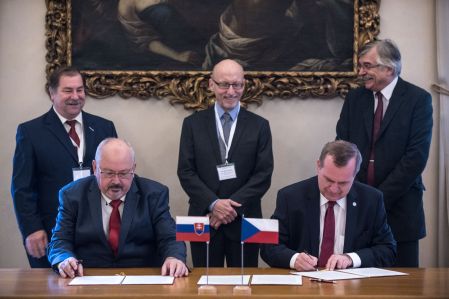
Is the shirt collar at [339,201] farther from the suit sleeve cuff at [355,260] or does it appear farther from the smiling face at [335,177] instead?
the suit sleeve cuff at [355,260]

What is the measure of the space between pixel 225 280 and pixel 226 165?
5.40 ft

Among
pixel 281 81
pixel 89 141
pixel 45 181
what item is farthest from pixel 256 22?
pixel 45 181

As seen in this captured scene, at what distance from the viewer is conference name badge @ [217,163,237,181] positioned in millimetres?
5250

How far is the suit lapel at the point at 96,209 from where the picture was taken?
13.5 feet

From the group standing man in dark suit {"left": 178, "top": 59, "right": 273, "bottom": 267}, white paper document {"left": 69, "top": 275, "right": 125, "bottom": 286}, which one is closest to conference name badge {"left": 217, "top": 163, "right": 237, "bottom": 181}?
standing man in dark suit {"left": 178, "top": 59, "right": 273, "bottom": 267}

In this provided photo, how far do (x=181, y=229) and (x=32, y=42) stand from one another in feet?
10.2

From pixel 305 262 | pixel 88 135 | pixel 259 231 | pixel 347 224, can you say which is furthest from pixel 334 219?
pixel 88 135

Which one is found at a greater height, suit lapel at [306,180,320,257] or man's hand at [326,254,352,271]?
suit lapel at [306,180,320,257]

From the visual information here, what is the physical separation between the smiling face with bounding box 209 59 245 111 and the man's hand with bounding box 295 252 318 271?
65.2 inches

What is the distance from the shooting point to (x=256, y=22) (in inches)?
241

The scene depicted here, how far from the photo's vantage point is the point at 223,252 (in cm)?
526

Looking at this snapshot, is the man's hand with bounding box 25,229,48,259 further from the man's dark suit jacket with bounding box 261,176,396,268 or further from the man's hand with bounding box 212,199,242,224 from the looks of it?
the man's dark suit jacket with bounding box 261,176,396,268

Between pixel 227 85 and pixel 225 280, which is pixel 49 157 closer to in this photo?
pixel 227 85

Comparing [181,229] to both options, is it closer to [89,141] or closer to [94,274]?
[94,274]
